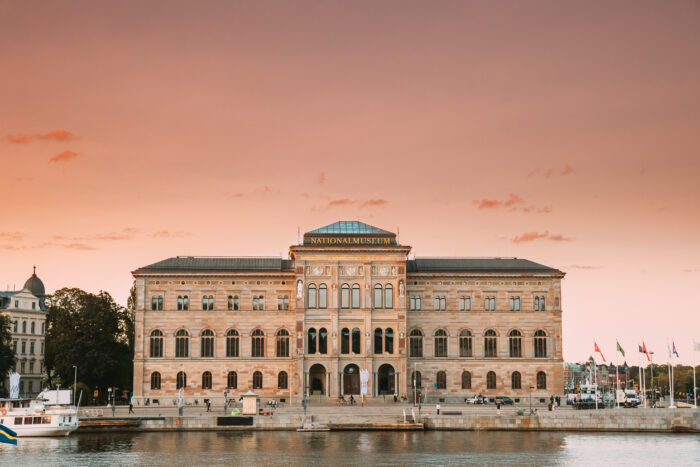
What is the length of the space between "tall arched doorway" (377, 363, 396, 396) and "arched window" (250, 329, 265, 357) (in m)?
13.1

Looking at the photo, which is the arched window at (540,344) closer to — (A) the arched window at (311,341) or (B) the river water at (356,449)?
(A) the arched window at (311,341)

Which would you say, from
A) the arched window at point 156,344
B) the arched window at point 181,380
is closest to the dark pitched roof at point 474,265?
the arched window at point 181,380

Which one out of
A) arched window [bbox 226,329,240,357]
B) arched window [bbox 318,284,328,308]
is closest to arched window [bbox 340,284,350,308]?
arched window [bbox 318,284,328,308]

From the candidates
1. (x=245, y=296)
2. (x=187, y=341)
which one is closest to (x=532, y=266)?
(x=245, y=296)

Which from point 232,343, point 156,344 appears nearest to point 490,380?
point 232,343

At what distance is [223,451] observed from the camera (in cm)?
6294

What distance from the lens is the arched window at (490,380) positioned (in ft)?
325

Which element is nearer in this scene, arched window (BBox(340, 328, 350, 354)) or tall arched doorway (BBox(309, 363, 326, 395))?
arched window (BBox(340, 328, 350, 354))

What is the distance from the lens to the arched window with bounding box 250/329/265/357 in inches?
3890

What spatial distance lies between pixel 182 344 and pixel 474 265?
111 ft

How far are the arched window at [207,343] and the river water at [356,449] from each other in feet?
74.3

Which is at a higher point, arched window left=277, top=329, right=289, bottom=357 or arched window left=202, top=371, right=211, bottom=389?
arched window left=277, top=329, right=289, bottom=357

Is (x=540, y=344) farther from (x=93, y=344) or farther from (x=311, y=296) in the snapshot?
(x=93, y=344)

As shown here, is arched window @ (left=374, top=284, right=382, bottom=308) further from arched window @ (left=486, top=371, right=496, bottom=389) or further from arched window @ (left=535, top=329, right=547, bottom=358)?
arched window @ (left=535, top=329, right=547, bottom=358)
